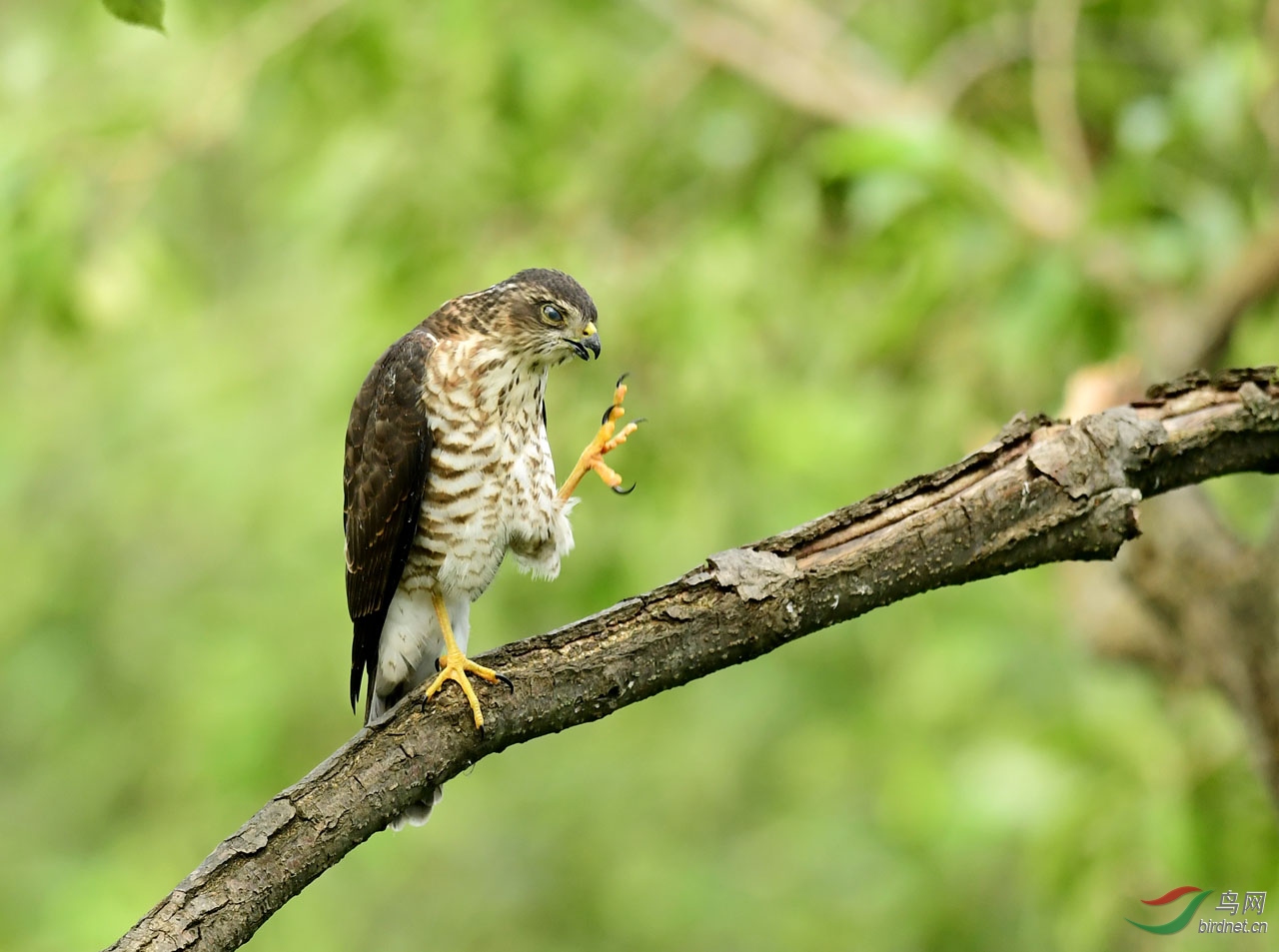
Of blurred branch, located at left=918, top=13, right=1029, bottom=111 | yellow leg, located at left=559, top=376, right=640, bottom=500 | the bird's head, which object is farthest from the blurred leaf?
blurred branch, located at left=918, top=13, right=1029, bottom=111

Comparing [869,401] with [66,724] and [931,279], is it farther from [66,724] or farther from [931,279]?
[66,724]

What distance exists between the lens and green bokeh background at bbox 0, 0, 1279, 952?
16.6 feet

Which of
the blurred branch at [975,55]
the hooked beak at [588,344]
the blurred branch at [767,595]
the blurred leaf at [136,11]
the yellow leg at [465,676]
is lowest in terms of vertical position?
the blurred branch at [767,595]

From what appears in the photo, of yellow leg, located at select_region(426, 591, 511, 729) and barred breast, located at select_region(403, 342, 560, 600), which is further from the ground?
barred breast, located at select_region(403, 342, 560, 600)

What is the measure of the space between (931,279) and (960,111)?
7.53 ft

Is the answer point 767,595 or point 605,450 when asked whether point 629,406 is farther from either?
point 767,595

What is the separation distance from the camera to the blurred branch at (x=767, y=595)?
2795 mm

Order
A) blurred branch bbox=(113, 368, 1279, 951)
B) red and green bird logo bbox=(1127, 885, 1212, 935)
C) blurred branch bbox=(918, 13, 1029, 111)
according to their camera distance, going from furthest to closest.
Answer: blurred branch bbox=(918, 13, 1029, 111) → red and green bird logo bbox=(1127, 885, 1212, 935) → blurred branch bbox=(113, 368, 1279, 951)

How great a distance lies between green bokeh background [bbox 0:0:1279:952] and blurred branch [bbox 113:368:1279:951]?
189 cm

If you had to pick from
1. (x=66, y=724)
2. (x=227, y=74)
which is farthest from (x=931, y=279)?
(x=66, y=724)

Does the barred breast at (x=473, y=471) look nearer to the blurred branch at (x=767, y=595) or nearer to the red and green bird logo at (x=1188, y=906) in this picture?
the blurred branch at (x=767, y=595)

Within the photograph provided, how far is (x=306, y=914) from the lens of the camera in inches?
341

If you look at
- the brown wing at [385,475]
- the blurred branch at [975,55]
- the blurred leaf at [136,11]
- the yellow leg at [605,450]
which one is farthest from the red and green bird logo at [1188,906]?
the blurred leaf at [136,11]

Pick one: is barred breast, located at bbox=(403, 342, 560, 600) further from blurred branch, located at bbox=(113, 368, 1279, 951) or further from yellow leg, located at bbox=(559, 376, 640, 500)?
blurred branch, located at bbox=(113, 368, 1279, 951)
